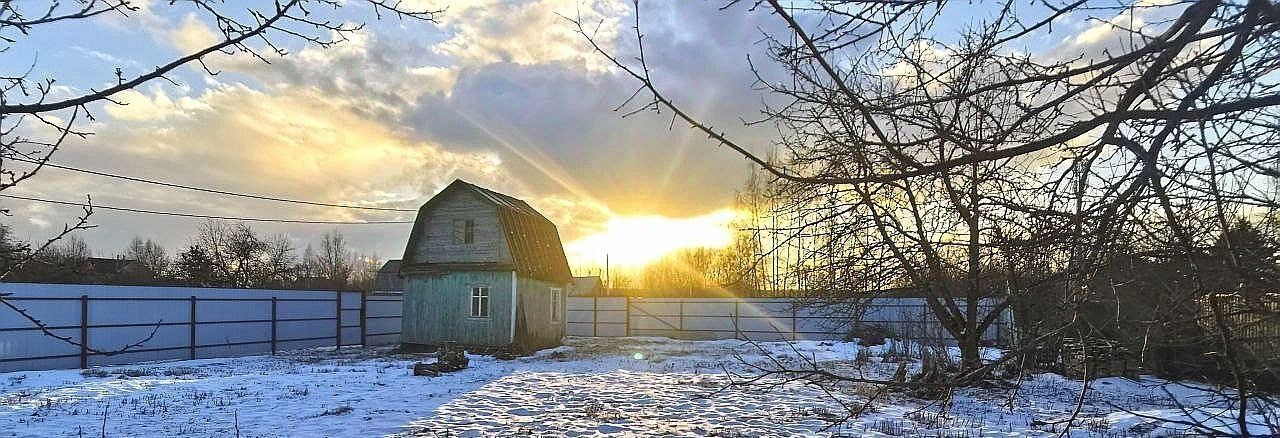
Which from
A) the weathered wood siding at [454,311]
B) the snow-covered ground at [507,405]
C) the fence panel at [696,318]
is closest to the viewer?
the snow-covered ground at [507,405]

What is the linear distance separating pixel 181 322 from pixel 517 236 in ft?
27.5

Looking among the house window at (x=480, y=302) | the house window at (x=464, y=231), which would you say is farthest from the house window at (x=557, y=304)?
the house window at (x=464, y=231)

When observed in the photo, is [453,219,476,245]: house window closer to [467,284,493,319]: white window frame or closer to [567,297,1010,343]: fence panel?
[467,284,493,319]: white window frame

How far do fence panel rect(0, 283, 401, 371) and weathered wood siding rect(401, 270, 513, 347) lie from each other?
365 cm

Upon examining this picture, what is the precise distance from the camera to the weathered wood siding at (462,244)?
61.4ft

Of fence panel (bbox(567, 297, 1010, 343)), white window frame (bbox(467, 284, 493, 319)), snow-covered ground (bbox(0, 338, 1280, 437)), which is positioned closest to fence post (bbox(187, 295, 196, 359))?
snow-covered ground (bbox(0, 338, 1280, 437))

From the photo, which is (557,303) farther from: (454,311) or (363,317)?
(363,317)

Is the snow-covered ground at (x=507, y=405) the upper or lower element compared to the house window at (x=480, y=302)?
lower

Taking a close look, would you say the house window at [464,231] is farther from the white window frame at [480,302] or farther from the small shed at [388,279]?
the small shed at [388,279]

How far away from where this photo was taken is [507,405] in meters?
9.74

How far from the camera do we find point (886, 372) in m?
14.2

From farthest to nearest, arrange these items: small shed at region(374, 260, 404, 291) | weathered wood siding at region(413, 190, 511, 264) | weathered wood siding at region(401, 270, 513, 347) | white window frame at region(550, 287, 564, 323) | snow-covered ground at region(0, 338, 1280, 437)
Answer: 1. small shed at region(374, 260, 404, 291)
2. white window frame at region(550, 287, 564, 323)
3. weathered wood siding at region(413, 190, 511, 264)
4. weathered wood siding at region(401, 270, 513, 347)
5. snow-covered ground at region(0, 338, 1280, 437)

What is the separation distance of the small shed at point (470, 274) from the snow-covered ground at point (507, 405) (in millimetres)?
3311

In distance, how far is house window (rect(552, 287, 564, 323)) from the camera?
22.2 meters
